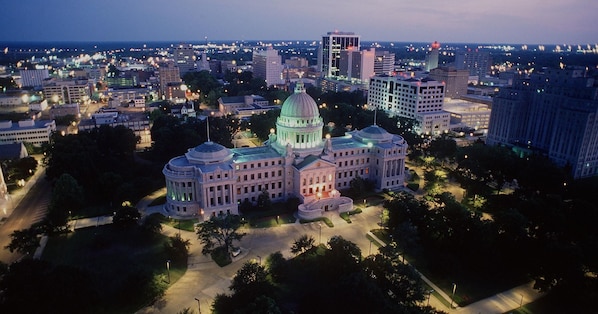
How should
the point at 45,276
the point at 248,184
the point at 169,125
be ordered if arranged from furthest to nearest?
the point at 169,125, the point at 248,184, the point at 45,276

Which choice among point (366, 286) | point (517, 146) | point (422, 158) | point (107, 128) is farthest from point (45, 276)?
point (517, 146)

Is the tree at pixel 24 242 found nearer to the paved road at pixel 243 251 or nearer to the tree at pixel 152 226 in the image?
the tree at pixel 152 226

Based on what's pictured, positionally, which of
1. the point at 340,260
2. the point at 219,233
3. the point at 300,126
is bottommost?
the point at 219,233

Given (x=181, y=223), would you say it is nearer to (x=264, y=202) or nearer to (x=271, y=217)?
(x=264, y=202)

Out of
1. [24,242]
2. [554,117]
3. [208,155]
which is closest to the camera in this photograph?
[24,242]

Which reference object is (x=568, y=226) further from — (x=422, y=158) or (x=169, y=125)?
(x=169, y=125)

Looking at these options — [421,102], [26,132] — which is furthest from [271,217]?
[26,132]

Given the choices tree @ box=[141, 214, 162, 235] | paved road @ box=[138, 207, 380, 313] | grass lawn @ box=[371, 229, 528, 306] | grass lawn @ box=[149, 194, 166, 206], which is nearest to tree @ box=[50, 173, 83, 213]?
grass lawn @ box=[149, 194, 166, 206]
